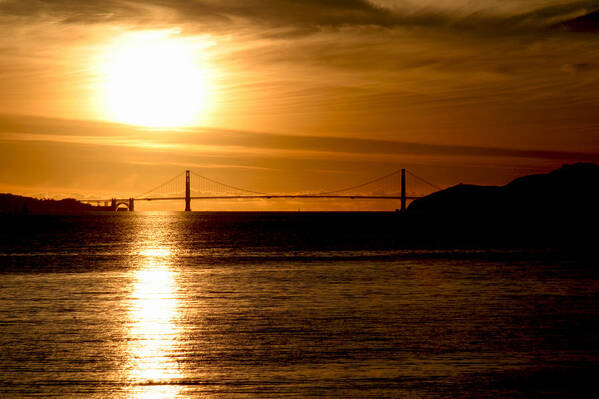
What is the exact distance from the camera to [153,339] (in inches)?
570

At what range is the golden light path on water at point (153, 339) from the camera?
10.5 metres

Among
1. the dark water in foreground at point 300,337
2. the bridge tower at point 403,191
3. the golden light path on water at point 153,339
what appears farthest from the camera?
the bridge tower at point 403,191

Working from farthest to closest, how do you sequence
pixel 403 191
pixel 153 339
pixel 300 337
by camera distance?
pixel 403 191 → pixel 300 337 → pixel 153 339

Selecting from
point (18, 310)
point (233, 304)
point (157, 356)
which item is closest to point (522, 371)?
point (157, 356)

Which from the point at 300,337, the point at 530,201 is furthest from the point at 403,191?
the point at 300,337

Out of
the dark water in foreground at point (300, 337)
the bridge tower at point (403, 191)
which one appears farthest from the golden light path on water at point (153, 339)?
the bridge tower at point (403, 191)

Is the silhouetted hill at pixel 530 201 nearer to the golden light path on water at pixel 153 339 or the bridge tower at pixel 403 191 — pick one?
the bridge tower at pixel 403 191

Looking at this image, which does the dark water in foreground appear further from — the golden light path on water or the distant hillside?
the distant hillside

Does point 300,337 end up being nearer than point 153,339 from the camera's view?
No

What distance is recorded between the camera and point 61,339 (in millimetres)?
14461

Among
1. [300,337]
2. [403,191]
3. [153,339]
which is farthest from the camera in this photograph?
[403,191]

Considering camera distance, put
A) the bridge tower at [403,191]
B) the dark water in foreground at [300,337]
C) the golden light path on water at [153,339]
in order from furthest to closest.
→ 1. the bridge tower at [403,191]
2. the dark water in foreground at [300,337]
3. the golden light path on water at [153,339]

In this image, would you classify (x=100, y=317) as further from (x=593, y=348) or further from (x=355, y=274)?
(x=355, y=274)

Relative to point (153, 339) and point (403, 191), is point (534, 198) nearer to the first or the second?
point (403, 191)
